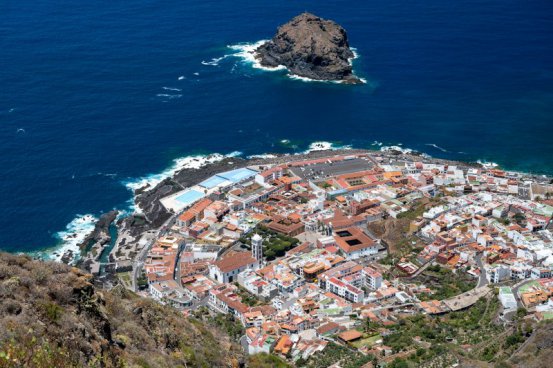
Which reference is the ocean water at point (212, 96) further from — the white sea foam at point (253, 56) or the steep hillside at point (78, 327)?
the steep hillside at point (78, 327)

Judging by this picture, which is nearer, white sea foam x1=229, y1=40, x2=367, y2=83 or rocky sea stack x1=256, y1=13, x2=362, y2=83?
rocky sea stack x1=256, y1=13, x2=362, y2=83

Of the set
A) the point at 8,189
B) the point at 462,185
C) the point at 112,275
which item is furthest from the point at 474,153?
the point at 8,189

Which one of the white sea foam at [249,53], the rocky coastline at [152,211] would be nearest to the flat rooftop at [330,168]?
the rocky coastline at [152,211]

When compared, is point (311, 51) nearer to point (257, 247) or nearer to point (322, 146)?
point (322, 146)

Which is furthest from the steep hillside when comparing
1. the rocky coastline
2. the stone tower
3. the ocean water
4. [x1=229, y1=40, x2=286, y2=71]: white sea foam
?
[x1=229, y1=40, x2=286, y2=71]: white sea foam

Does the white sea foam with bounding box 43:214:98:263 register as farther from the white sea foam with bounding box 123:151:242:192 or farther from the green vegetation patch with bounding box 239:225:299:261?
the green vegetation patch with bounding box 239:225:299:261

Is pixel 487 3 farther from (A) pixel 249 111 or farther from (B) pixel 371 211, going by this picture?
(B) pixel 371 211

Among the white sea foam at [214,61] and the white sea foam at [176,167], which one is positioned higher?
the white sea foam at [214,61]
